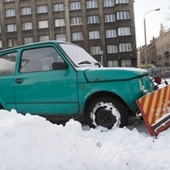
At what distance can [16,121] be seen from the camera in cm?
398

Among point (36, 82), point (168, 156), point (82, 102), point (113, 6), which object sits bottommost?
point (168, 156)

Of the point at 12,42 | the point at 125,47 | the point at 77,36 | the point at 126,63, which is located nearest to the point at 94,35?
the point at 77,36

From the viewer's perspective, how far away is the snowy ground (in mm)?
2963

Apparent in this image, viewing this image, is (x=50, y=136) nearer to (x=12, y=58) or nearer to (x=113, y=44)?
(x=12, y=58)

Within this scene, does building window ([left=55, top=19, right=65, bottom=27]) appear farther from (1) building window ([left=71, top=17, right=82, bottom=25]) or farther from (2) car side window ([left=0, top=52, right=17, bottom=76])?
(2) car side window ([left=0, top=52, right=17, bottom=76])

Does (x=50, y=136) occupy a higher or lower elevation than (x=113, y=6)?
lower

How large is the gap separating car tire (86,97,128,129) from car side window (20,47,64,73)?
3.66ft

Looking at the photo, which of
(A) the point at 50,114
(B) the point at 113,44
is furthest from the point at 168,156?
(B) the point at 113,44

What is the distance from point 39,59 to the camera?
5.75m

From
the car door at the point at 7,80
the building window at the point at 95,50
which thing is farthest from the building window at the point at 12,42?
the car door at the point at 7,80

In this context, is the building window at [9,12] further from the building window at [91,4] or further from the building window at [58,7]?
the building window at [91,4]

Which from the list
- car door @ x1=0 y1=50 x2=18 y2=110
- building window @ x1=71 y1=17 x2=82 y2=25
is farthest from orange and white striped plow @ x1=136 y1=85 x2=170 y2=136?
building window @ x1=71 y1=17 x2=82 y2=25

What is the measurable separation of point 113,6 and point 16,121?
162 feet

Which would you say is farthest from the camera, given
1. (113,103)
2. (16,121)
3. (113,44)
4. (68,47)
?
(113,44)
